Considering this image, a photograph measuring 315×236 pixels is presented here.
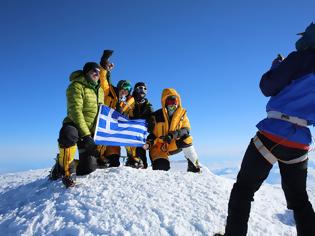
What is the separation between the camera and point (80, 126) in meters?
5.68

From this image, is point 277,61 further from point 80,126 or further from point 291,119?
point 80,126

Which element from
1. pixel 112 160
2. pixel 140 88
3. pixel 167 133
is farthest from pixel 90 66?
pixel 167 133

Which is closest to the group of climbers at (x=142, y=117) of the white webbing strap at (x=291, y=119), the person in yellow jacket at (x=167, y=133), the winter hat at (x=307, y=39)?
the person in yellow jacket at (x=167, y=133)

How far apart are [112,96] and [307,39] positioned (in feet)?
16.9

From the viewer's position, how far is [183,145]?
7578 millimetres

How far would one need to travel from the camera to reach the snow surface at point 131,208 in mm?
4211

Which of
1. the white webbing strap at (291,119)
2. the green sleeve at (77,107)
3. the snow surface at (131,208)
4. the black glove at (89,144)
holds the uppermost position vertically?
the green sleeve at (77,107)

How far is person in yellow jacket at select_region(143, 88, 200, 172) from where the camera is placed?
7574 millimetres

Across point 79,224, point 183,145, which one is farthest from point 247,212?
point 183,145

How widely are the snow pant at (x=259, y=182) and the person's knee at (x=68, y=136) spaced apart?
→ 10.00ft

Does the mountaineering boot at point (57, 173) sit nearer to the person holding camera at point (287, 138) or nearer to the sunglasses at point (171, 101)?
the sunglasses at point (171, 101)

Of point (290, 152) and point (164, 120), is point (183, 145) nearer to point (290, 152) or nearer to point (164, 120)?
point (164, 120)

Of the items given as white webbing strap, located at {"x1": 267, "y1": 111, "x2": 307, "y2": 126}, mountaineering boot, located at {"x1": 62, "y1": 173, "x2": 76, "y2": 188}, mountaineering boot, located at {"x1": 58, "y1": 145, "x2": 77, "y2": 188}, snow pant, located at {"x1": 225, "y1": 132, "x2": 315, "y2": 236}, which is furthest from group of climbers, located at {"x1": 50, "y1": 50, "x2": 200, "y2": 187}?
white webbing strap, located at {"x1": 267, "y1": 111, "x2": 307, "y2": 126}

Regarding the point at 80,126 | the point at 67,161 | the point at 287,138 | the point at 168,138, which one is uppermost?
the point at 80,126
